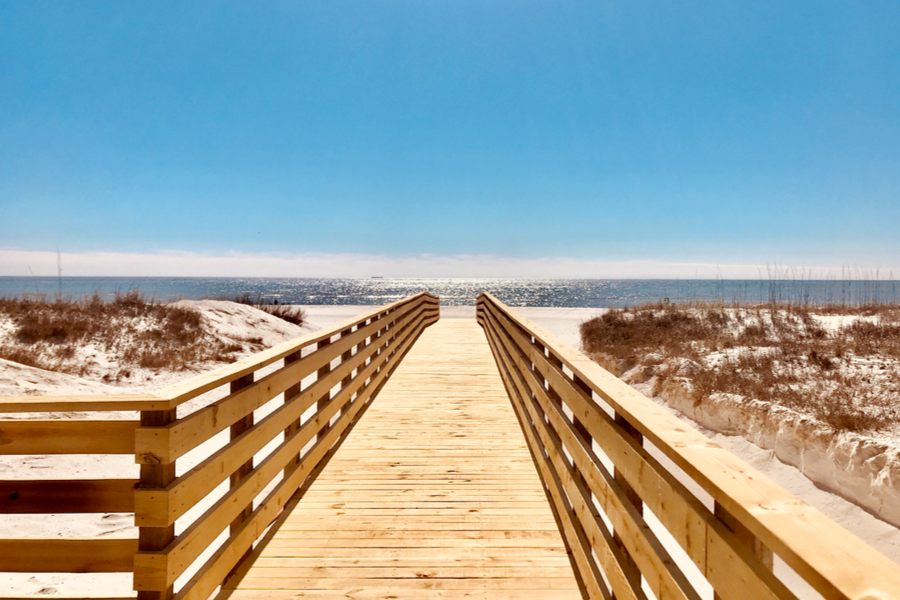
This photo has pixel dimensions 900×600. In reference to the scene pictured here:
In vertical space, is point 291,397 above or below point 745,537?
below

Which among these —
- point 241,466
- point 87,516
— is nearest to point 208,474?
point 241,466

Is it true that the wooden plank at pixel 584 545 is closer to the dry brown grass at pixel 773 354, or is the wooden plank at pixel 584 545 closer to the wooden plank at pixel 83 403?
the wooden plank at pixel 83 403

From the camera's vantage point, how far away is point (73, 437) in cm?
187

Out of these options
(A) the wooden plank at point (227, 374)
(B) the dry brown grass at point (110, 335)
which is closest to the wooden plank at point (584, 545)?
(A) the wooden plank at point (227, 374)

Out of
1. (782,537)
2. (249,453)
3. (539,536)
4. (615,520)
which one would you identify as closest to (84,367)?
(249,453)

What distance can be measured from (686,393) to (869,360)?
112 inches

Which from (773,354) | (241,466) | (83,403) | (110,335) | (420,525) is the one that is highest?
(83,403)

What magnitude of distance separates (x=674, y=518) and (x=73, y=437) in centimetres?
233

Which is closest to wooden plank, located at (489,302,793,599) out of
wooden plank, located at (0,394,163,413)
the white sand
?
wooden plank, located at (0,394,163,413)

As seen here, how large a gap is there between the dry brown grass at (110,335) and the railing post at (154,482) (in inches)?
365

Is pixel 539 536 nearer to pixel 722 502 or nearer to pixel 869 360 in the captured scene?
pixel 722 502

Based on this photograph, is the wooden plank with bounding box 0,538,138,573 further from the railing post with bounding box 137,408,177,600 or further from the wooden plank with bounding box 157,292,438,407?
the wooden plank with bounding box 157,292,438,407

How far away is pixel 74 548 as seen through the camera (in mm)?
1896

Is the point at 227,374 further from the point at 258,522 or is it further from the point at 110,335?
the point at 110,335
